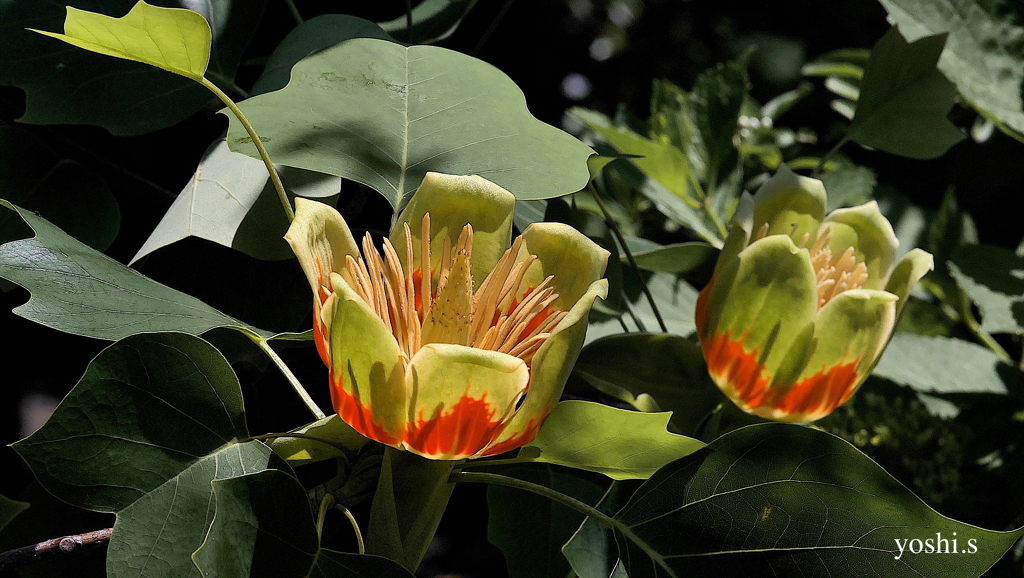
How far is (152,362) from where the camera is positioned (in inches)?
17.6

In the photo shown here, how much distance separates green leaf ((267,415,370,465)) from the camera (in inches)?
19.4

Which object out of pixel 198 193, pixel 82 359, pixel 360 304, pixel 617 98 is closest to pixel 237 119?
pixel 198 193

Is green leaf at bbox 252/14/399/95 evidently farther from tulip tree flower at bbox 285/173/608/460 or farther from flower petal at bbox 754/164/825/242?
flower petal at bbox 754/164/825/242

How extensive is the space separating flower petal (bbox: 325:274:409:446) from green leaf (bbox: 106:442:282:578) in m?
0.07

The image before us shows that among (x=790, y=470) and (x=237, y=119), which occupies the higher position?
(x=237, y=119)

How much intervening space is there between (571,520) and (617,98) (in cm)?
143

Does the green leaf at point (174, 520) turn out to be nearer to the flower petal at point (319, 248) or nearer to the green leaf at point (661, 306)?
the flower petal at point (319, 248)

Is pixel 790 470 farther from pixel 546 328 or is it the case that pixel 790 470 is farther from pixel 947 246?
pixel 947 246

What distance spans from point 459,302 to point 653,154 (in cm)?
62

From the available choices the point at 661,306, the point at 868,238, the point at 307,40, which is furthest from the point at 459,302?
the point at 661,306

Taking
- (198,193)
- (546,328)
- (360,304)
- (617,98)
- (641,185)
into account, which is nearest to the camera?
(360,304)

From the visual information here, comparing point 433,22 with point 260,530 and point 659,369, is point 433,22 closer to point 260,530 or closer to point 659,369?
point 659,369

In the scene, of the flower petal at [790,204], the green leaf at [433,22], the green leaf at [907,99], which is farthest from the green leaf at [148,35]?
the green leaf at [907,99]

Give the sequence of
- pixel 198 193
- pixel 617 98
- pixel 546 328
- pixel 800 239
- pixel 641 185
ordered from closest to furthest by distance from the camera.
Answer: pixel 546 328
pixel 198 193
pixel 800 239
pixel 641 185
pixel 617 98
